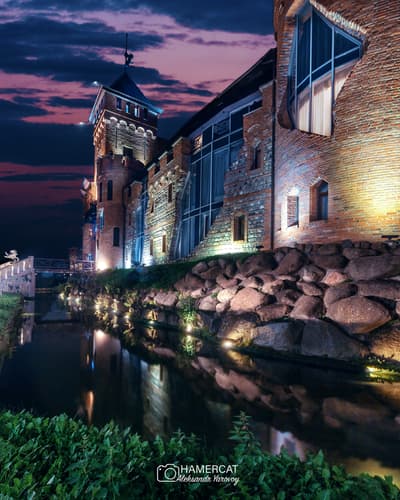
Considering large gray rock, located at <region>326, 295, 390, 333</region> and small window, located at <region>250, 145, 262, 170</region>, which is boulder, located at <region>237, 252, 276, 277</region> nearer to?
large gray rock, located at <region>326, 295, 390, 333</region>

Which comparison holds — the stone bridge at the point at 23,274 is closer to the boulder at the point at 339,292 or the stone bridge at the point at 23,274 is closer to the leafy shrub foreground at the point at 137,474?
the boulder at the point at 339,292

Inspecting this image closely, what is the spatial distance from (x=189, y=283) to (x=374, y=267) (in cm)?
783

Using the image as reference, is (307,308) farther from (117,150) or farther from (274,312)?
(117,150)

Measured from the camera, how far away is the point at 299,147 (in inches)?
530

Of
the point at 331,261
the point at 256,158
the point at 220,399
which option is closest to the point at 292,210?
the point at 256,158

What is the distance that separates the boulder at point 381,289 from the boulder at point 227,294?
4451mm

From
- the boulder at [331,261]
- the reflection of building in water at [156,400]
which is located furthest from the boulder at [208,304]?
the reflection of building in water at [156,400]

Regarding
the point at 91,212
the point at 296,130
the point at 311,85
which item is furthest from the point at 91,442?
the point at 91,212

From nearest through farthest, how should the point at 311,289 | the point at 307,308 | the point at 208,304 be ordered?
1. the point at 307,308
2. the point at 311,289
3. the point at 208,304

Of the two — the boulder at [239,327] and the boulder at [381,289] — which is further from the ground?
the boulder at [381,289]

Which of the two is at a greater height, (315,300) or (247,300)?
(315,300)

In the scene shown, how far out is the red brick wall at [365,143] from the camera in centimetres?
1066

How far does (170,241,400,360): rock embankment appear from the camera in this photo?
814cm

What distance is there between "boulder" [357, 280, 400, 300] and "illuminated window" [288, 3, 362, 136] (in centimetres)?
684
